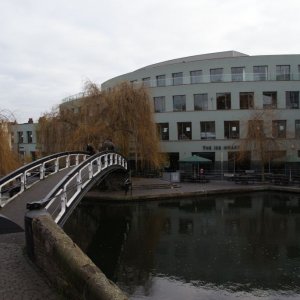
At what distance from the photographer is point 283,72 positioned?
132 ft

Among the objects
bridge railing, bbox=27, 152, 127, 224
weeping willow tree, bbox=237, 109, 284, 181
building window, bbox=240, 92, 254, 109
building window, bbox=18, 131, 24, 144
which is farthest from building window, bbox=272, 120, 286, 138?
building window, bbox=18, 131, 24, 144

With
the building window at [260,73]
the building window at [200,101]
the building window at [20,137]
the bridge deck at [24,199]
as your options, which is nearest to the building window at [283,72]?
the building window at [260,73]

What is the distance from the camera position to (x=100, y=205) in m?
26.2

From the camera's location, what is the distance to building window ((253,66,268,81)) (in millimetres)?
39500

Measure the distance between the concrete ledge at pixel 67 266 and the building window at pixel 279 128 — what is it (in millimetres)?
32214

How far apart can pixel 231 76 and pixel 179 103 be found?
552 centimetres

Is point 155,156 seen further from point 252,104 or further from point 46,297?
point 46,297

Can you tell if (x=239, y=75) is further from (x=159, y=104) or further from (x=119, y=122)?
(x=119, y=122)

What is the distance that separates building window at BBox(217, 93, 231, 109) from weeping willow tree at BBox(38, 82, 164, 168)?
10.8 m

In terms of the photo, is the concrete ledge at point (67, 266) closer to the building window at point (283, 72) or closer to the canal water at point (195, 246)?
the canal water at point (195, 246)

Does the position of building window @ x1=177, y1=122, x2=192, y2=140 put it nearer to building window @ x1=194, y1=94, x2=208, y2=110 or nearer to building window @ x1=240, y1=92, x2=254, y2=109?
building window @ x1=194, y1=94, x2=208, y2=110

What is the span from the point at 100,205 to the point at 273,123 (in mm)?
18592

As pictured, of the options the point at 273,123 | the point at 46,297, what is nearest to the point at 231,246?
the point at 46,297

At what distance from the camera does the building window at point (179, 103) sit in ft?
135
